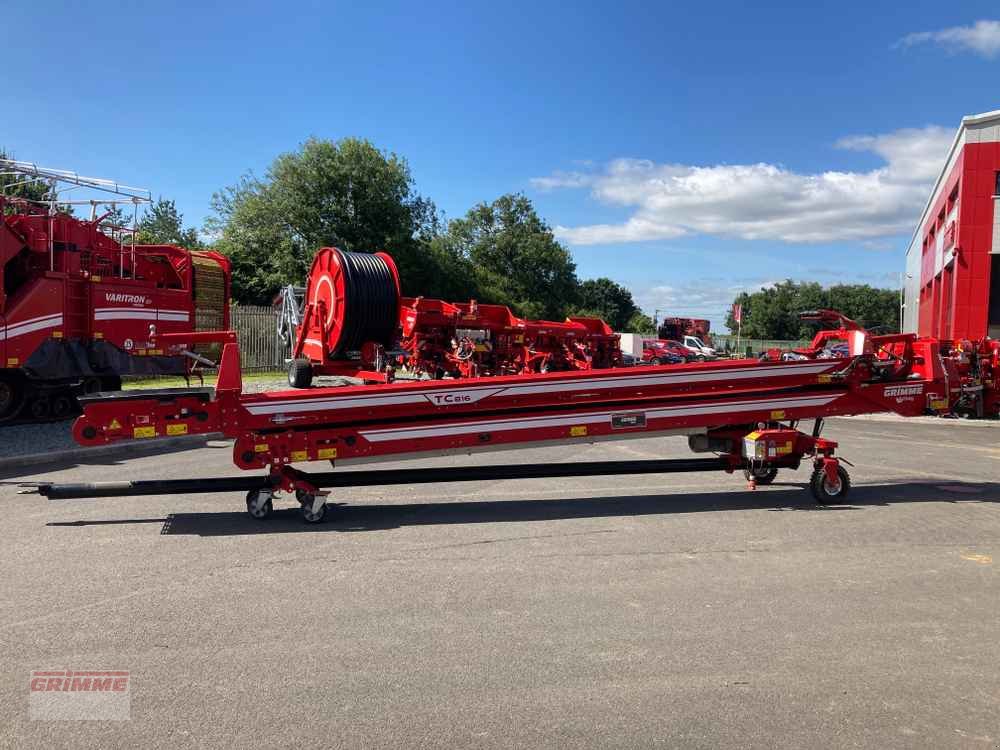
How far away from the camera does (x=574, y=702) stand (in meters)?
3.67

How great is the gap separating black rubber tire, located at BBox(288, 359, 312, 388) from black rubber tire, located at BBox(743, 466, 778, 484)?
1084 centimetres

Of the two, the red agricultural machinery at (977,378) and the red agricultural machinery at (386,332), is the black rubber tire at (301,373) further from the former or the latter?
the red agricultural machinery at (977,378)

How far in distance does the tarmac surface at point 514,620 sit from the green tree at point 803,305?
108 m

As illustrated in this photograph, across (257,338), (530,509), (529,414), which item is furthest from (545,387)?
(257,338)

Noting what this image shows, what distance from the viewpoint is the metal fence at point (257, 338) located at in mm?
26253

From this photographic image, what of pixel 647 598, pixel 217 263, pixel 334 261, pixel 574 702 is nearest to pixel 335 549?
pixel 647 598

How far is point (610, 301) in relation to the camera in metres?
122

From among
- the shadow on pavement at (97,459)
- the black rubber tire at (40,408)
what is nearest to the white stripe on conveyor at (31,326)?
the black rubber tire at (40,408)

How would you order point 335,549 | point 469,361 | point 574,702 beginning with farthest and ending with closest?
point 469,361 < point 335,549 < point 574,702

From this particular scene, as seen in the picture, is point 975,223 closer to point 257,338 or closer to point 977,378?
point 977,378

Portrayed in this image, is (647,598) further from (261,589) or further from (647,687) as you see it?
(261,589)

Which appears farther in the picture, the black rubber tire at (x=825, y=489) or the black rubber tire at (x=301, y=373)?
the black rubber tire at (x=301, y=373)

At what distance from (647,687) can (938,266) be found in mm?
35354

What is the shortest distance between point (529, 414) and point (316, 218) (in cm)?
3495
